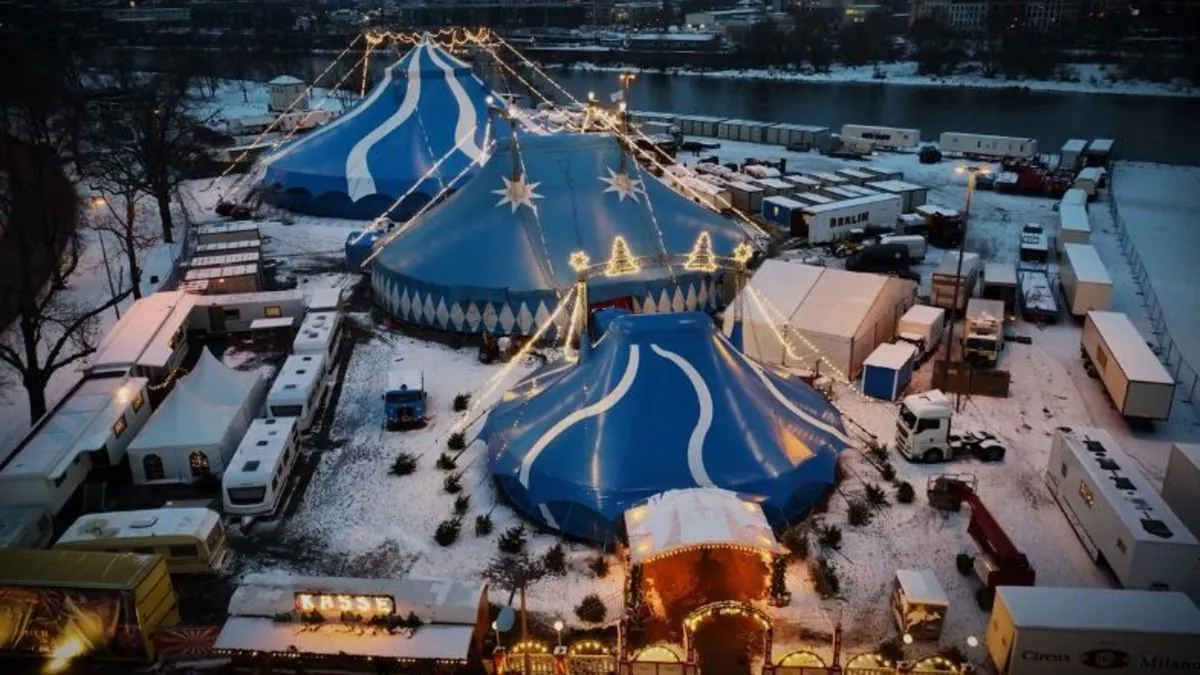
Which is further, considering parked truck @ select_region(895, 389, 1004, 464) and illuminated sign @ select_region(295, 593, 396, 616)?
parked truck @ select_region(895, 389, 1004, 464)

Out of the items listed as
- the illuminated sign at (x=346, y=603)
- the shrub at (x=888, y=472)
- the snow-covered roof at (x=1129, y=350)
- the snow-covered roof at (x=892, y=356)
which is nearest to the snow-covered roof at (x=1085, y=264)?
the snow-covered roof at (x=1129, y=350)

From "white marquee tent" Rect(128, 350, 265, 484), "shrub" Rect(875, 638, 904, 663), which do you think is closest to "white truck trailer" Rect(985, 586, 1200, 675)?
"shrub" Rect(875, 638, 904, 663)

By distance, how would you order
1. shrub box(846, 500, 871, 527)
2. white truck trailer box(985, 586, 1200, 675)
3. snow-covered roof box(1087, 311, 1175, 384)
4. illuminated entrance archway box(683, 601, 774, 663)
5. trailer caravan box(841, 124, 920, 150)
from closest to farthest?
white truck trailer box(985, 586, 1200, 675) → illuminated entrance archway box(683, 601, 774, 663) → shrub box(846, 500, 871, 527) → snow-covered roof box(1087, 311, 1175, 384) → trailer caravan box(841, 124, 920, 150)

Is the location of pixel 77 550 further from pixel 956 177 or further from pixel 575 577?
pixel 956 177

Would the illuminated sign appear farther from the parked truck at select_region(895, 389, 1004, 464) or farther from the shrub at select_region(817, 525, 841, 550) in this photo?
the parked truck at select_region(895, 389, 1004, 464)

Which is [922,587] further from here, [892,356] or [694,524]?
[892,356]

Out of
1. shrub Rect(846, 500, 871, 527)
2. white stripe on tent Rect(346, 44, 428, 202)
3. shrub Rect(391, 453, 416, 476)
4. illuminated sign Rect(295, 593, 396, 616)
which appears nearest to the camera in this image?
illuminated sign Rect(295, 593, 396, 616)
